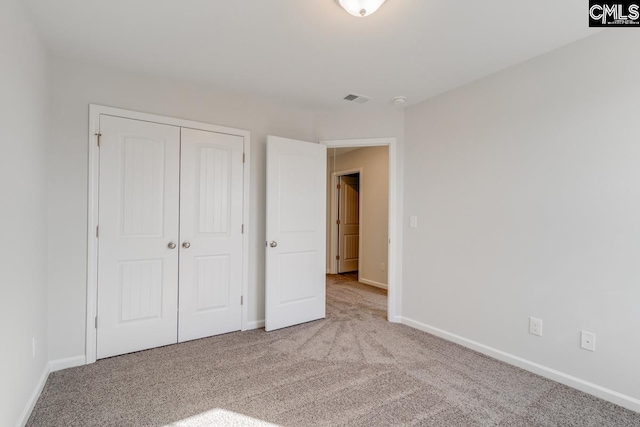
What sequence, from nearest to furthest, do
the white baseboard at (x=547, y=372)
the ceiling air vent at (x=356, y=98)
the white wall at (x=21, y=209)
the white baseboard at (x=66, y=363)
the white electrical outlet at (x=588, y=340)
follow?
the white wall at (x=21, y=209)
the white baseboard at (x=547, y=372)
the white electrical outlet at (x=588, y=340)
the white baseboard at (x=66, y=363)
the ceiling air vent at (x=356, y=98)

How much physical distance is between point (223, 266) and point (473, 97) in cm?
287

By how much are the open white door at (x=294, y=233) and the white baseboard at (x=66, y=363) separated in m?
1.54

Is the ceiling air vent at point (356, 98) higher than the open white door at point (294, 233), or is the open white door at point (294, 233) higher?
the ceiling air vent at point (356, 98)

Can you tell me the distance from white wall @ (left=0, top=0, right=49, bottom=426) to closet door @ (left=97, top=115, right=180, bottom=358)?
0.41m

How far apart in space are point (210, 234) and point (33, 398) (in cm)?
162

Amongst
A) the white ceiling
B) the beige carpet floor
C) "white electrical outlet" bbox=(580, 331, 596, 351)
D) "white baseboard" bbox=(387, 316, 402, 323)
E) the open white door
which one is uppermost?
the white ceiling

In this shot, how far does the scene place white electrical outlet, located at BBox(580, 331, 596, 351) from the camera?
209cm

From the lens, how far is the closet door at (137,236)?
2.56m

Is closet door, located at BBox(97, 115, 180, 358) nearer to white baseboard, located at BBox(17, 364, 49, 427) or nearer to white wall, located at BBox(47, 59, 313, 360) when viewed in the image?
white wall, located at BBox(47, 59, 313, 360)

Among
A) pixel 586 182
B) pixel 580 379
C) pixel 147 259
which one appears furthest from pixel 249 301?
pixel 586 182

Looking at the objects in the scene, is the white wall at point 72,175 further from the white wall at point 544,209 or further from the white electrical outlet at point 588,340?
the white electrical outlet at point 588,340

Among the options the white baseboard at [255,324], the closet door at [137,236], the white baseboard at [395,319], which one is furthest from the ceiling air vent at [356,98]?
the white baseboard at [255,324]

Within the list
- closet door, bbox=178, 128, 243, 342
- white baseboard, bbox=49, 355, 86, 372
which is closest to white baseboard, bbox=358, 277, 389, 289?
closet door, bbox=178, 128, 243, 342

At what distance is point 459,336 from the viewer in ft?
9.61
